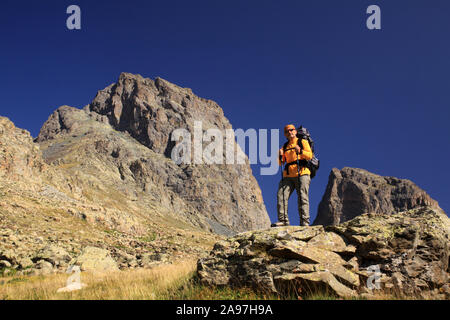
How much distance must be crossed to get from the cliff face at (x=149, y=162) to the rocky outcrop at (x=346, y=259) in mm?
88133

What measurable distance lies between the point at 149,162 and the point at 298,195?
14655cm

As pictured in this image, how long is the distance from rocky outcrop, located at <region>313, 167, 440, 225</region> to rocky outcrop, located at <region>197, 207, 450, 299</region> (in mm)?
158631

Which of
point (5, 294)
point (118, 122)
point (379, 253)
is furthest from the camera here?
point (118, 122)

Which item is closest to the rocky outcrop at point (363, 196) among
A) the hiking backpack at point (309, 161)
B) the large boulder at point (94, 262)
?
the large boulder at point (94, 262)

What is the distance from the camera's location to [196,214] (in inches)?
Result: 5251

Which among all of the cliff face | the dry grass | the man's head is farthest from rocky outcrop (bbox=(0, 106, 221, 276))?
the man's head

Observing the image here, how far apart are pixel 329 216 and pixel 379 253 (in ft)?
546

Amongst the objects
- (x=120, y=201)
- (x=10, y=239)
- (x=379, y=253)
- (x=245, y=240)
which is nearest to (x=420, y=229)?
(x=379, y=253)

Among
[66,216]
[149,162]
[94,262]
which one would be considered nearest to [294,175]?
[94,262]

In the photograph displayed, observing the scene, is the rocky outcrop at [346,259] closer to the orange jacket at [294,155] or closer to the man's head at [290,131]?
the orange jacket at [294,155]

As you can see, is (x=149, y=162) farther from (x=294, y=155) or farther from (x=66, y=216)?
(x=294, y=155)

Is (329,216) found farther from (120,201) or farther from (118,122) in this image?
(118,122)

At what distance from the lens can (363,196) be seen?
16125 centimetres
